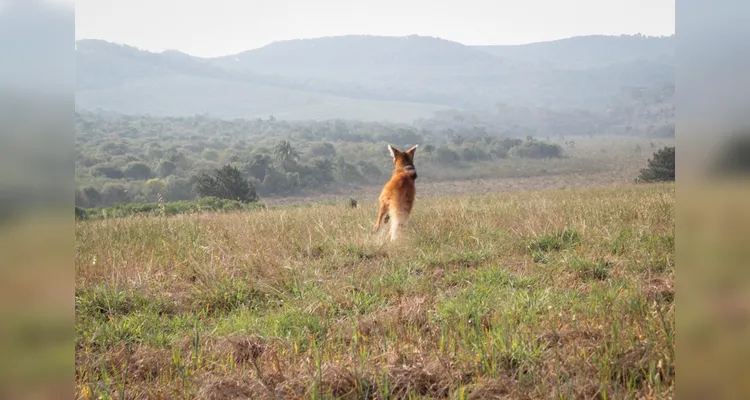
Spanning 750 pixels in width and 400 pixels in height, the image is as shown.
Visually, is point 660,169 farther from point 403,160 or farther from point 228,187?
point 403,160

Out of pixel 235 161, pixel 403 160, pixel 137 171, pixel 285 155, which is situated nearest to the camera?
pixel 403 160

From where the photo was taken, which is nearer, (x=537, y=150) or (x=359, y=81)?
(x=537, y=150)

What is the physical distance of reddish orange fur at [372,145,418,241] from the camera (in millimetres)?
7348

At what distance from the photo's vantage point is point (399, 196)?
748 cm

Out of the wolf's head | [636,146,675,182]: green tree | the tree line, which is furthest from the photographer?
the tree line

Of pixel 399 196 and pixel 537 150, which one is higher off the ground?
pixel 537 150

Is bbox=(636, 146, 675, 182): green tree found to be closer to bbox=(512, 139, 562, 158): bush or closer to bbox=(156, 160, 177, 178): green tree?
bbox=(512, 139, 562, 158): bush

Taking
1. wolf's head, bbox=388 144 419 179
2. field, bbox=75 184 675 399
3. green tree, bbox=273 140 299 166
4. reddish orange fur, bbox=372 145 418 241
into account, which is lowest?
field, bbox=75 184 675 399

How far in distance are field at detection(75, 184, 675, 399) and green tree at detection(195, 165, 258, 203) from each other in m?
20.0

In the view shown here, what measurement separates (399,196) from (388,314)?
144 inches

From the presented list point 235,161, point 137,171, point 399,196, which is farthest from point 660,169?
point 137,171

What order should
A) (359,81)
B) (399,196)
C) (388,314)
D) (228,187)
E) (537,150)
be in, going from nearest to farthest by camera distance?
(388,314) < (399,196) < (228,187) < (537,150) < (359,81)

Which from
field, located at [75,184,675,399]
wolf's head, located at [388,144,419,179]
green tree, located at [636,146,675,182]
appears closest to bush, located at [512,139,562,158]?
green tree, located at [636,146,675,182]

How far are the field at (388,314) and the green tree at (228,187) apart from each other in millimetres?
19965
